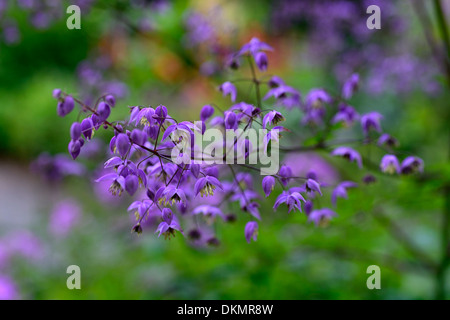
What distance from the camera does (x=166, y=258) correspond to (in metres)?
1.70

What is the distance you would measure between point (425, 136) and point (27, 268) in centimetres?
279

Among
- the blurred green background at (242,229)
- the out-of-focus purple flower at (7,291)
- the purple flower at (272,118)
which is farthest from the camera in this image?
the out-of-focus purple flower at (7,291)

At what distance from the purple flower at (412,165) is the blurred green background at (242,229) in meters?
0.05

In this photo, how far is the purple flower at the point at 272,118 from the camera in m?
0.85

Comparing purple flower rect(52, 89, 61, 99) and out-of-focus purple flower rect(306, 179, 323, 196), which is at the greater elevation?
purple flower rect(52, 89, 61, 99)

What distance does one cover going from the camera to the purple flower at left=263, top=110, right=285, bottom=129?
0.85 m

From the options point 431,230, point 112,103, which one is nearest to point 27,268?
point 112,103

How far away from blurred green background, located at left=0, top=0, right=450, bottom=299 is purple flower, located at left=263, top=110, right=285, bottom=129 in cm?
39

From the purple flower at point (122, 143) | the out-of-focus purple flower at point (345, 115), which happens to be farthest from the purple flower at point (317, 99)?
the purple flower at point (122, 143)

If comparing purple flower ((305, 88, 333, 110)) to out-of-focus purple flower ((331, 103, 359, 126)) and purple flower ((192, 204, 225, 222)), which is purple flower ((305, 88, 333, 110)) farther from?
purple flower ((192, 204, 225, 222))

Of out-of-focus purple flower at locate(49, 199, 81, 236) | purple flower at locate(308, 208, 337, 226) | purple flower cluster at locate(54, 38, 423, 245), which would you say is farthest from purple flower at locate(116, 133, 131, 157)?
out-of-focus purple flower at locate(49, 199, 81, 236)

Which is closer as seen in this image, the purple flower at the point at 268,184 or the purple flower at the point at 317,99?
the purple flower at the point at 268,184

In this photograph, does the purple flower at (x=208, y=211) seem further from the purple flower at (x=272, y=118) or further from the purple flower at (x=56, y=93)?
the purple flower at (x=56, y=93)
